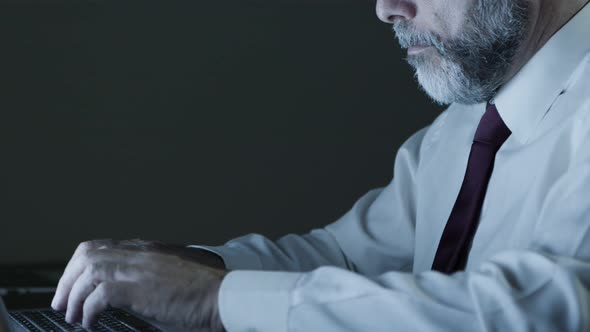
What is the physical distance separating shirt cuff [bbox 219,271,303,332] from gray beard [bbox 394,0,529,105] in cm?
52

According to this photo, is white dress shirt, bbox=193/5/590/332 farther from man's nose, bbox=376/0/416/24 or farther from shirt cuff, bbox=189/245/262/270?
man's nose, bbox=376/0/416/24

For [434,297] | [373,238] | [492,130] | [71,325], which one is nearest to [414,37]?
[492,130]

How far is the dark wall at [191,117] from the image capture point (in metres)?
2.15

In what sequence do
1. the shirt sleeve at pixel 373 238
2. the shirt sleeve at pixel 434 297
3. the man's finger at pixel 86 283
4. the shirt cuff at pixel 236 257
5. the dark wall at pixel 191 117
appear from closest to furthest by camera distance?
the shirt sleeve at pixel 434 297 → the man's finger at pixel 86 283 → the shirt cuff at pixel 236 257 → the shirt sleeve at pixel 373 238 → the dark wall at pixel 191 117

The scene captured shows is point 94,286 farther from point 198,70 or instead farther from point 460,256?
point 198,70

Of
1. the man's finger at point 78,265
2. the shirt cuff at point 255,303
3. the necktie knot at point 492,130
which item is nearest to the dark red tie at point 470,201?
the necktie knot at point 492,130

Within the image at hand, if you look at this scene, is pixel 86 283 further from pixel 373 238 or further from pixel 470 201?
pixel 373 238

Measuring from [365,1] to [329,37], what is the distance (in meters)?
0.15

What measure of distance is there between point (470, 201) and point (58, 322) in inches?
23.9

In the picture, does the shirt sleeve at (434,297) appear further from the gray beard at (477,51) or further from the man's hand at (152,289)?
the gray beard at (477,51)

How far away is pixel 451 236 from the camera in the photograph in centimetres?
122

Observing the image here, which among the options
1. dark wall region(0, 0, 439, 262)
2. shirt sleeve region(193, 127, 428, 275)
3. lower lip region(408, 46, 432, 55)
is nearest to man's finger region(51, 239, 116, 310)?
shirt sleeve region(193, 127, 428, 275)

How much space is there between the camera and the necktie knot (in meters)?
1.24

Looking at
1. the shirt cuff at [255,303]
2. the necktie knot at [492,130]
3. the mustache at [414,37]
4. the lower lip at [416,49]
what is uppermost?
the mustache at [414,37]
